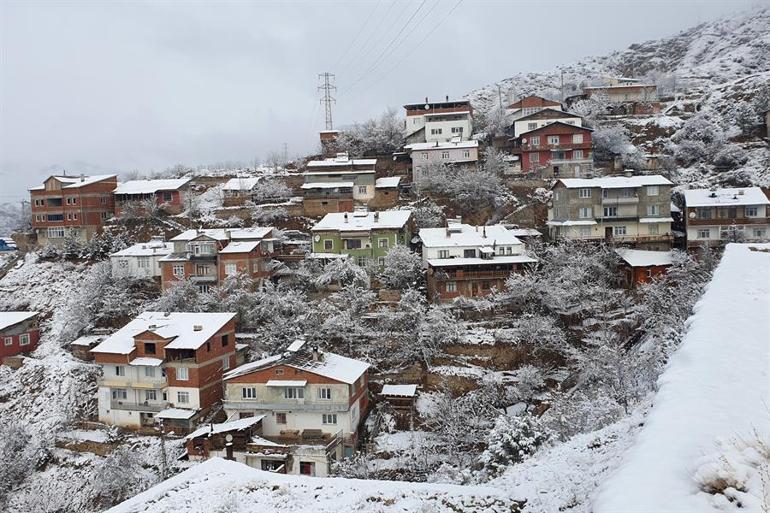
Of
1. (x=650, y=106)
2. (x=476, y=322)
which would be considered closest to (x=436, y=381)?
(x=476, y=322)

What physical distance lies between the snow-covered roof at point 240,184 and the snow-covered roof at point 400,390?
3026 cm

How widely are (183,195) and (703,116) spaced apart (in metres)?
51.3

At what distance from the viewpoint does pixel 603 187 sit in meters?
38.6

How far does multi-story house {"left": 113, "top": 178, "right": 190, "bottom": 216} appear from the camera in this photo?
49625 mm

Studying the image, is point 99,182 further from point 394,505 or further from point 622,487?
point 622,487

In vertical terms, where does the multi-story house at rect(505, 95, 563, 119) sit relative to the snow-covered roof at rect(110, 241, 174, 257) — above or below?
above

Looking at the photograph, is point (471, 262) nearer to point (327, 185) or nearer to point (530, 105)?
point (327, 185)

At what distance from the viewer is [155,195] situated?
5034 cm

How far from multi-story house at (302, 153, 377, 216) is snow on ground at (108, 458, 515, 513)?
124 feet

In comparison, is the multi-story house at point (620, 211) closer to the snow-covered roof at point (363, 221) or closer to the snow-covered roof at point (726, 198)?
the snow-covered roof at point (726, 198)

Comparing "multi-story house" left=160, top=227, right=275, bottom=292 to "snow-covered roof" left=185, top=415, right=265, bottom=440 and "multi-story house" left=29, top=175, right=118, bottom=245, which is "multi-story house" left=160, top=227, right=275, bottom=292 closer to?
"snow-covered roof" left=185, top=415, right=265, bottom=440

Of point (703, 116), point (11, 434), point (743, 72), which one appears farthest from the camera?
point (743, 72)

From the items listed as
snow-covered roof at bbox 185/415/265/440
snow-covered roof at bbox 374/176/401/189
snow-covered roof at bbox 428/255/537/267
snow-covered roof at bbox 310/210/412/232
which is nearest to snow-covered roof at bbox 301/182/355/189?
snow-covered roof at bbox 374/176/401/189

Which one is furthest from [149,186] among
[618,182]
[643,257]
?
[643,257]
